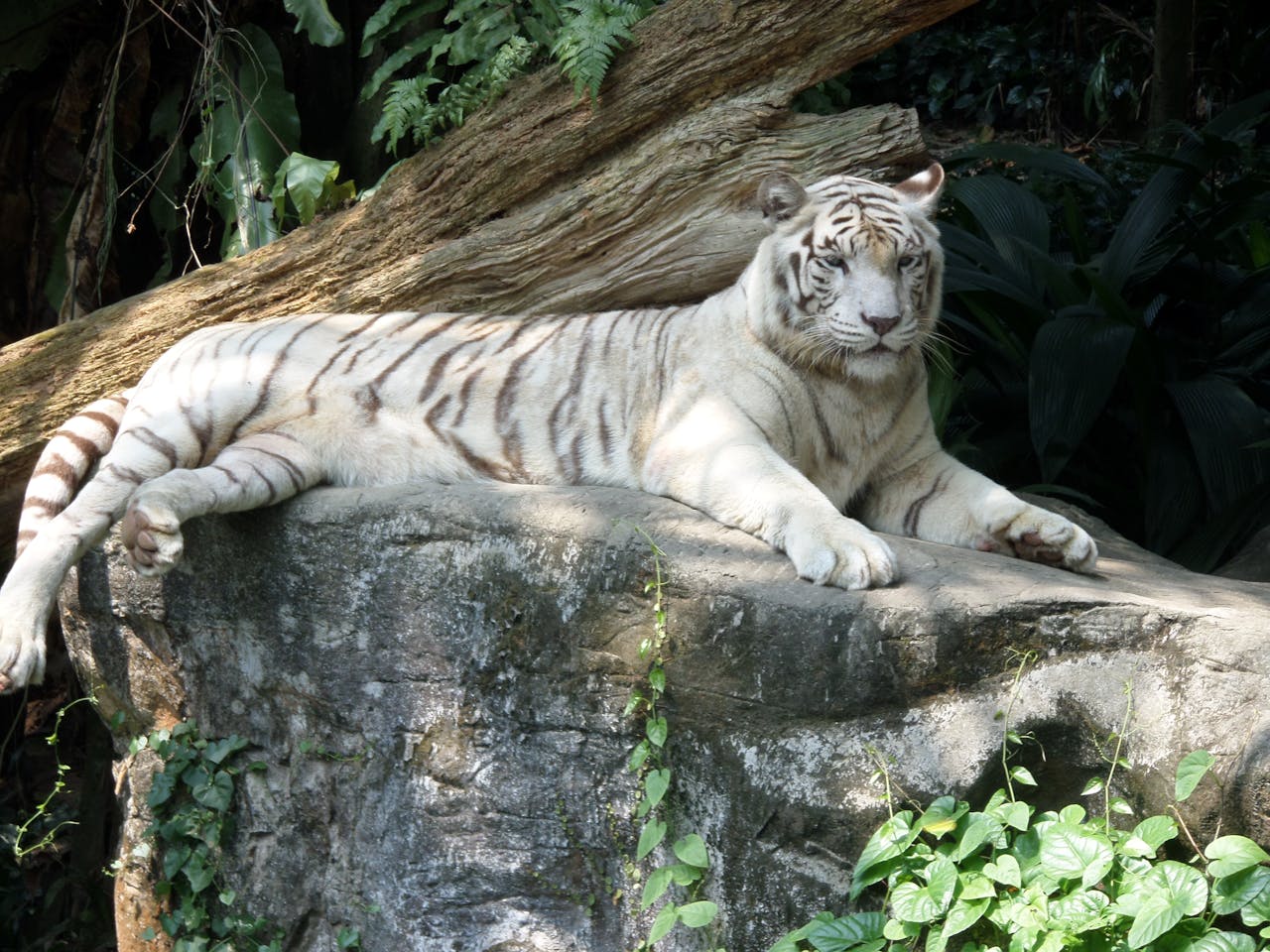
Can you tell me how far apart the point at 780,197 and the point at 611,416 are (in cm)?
79

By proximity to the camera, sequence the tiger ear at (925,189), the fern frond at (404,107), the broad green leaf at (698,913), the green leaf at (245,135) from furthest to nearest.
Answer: the green leaf at (245,135)
the fern frond at (404,107)
the tiger ear at (925,189)
the broad green leaf at (698,913)

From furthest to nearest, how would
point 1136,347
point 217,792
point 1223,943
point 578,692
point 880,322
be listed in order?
point 1136,347
point 217,792
point 880,322
point 578,692
point 1223,943

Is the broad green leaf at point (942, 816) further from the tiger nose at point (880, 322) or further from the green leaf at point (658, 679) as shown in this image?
the tiger nose at point (880, 322)

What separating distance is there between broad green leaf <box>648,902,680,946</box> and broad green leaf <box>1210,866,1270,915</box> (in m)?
1.05

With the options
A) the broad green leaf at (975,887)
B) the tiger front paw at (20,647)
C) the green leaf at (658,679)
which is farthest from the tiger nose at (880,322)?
the tiger front paw at (20,647)

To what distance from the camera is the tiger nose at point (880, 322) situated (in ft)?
10.8

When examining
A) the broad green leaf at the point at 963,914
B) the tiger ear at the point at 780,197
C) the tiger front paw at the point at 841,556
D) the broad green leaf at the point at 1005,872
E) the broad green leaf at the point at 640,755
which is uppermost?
the tiger ear at the point at 780,197

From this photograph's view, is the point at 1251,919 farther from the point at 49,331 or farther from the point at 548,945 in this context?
the point at 49,331

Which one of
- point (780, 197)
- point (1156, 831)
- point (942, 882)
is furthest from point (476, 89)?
point (1156, 831)

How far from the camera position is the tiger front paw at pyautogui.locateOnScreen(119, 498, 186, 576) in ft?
10.2

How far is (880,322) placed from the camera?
10.8 feet

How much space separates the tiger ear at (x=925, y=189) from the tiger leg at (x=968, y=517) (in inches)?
28.5

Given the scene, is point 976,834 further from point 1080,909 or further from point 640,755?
point 640,755

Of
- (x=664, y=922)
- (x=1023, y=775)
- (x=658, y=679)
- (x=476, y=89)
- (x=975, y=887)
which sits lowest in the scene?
(x=664, y=922)
